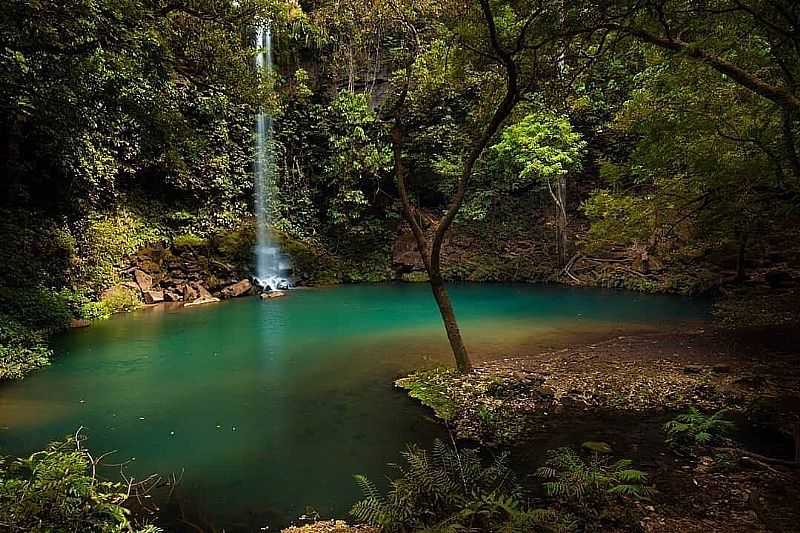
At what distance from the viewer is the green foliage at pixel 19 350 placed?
728 cm

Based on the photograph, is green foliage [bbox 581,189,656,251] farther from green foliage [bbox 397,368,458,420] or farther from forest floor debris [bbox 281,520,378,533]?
forest floor debris [bbox 281,520,378,533]

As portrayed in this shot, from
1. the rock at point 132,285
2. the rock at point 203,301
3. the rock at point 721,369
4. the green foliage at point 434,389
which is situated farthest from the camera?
the rock at point 203,301

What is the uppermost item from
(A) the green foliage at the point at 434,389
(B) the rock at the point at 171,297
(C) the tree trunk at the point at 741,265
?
(C) the tree trunk at the point at 741,265

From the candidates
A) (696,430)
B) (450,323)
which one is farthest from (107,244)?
(696,430)

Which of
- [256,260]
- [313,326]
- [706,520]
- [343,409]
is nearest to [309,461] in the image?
[343,409]

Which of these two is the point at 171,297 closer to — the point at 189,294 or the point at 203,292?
the point at 189,294

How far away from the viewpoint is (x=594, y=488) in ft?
10.7

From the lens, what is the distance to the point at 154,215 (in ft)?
54.5

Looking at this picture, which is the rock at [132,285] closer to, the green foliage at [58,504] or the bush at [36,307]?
the bush at [36,307]

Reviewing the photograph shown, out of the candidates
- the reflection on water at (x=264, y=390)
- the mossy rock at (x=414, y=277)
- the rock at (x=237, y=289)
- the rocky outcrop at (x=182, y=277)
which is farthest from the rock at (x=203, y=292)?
the mossy rock at (x=414, y=277)

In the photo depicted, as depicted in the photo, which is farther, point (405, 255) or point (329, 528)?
point (405, 255)

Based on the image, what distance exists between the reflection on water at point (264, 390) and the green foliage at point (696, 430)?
2.19 m

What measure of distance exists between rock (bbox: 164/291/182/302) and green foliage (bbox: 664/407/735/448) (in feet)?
46.2

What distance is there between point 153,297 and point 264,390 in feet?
31.7
